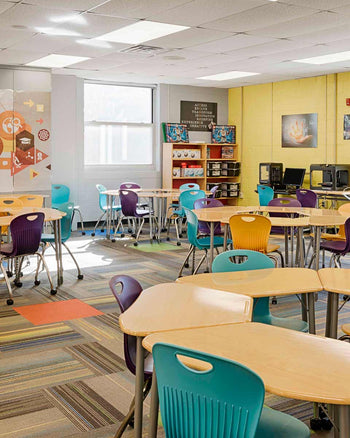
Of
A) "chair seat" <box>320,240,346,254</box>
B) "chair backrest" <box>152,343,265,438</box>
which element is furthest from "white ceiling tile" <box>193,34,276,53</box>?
"chair backrest" <box>152,343,265,438</box>

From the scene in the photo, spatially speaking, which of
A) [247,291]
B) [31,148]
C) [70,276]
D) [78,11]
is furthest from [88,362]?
[31,148]

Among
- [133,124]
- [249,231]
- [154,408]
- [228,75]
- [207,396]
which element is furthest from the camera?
[133,124]

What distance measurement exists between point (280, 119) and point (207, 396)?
10.6 metres

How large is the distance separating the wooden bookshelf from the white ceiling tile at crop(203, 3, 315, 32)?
217 inches

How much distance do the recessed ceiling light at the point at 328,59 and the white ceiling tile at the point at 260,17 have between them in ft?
8.18

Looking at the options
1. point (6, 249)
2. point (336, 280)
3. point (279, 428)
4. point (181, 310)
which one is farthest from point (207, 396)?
point (6, 249)

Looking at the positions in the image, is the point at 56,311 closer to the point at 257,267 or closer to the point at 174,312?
the point at 257,267

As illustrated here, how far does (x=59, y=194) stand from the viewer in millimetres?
10844

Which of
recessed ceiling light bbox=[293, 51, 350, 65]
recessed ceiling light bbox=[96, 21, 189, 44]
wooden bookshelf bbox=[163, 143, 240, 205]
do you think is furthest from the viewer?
wooden bookshelf bbox=[163, 143, 240, 205]

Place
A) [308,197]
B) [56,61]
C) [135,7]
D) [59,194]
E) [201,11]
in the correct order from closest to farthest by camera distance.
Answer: [135,7], [201,11], [308,197], [56,61], [59,194]

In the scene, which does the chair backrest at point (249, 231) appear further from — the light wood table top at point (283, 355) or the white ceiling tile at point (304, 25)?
the light wood table top at point (283, 355)

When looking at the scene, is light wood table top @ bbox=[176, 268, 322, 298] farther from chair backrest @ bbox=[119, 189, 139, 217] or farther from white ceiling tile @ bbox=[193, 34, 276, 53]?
chair backrest @ bbox=[119, 189, 139, 217]

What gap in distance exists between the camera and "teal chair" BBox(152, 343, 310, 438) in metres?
1.80

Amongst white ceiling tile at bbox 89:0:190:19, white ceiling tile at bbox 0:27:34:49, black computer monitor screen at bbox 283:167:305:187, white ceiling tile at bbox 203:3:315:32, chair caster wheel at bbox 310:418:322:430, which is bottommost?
chair caster wheel at bbox 310:418:322:430
